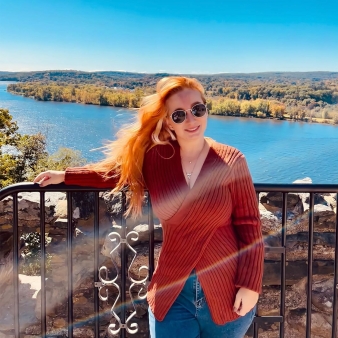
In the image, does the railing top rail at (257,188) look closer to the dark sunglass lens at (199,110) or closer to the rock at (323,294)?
the dark sunglass lens at (199,110)

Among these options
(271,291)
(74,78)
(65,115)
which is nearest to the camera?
(271,291)

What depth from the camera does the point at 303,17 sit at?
3303 centimetres

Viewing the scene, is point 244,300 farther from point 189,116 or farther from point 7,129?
point 7,129

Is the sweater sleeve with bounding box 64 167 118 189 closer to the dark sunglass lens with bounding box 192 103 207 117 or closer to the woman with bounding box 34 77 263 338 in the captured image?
the woman with bounding box 34 77 263 338

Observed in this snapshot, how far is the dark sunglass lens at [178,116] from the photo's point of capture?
4.82ft

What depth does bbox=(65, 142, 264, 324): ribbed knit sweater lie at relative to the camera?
1370 millimetres

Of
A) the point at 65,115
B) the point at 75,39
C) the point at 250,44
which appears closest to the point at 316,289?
the point at 65,115

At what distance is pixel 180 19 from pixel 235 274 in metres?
43.4

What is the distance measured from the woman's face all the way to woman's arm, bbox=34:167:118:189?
37 centimetres

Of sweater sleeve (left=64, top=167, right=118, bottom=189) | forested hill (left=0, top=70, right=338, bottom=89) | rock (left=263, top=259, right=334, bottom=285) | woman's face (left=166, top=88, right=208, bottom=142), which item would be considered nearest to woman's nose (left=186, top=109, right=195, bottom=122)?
woman's face (left=166, top=88, right=208, bottom=142)

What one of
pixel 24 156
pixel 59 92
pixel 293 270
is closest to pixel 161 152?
pixel 293 270

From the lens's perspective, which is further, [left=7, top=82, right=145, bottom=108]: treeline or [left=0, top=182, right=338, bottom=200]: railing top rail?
[left=7, top=82, right=145, bottom=108]: treeline

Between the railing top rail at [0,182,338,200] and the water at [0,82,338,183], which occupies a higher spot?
the railing top rail at [0,182,338,200]

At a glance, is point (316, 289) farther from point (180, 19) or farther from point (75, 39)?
point (75, 39)
